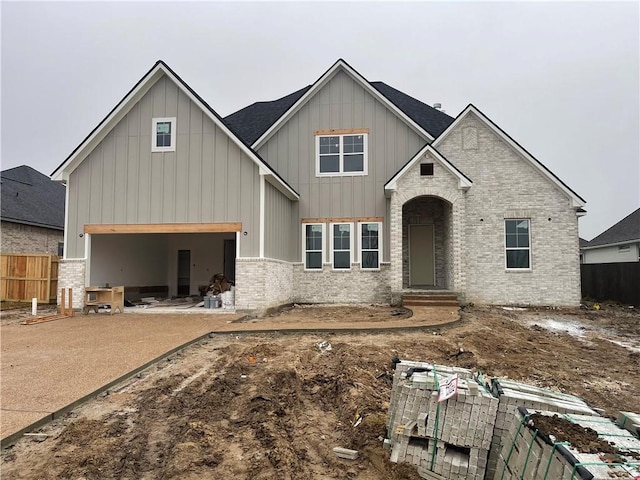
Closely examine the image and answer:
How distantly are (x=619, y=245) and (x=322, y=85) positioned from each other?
1918 centimetres

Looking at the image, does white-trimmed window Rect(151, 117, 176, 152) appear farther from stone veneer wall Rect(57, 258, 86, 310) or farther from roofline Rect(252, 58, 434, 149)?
stone veneer wall Rect(57, 258, 86, 310)

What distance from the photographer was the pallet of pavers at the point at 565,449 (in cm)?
230

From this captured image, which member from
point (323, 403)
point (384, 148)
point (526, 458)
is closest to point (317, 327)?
point (323, 403)

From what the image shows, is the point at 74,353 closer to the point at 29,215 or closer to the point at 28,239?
the point at 28,239

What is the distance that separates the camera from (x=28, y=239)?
20141mm

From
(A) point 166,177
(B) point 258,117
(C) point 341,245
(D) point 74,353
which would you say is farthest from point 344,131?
(D) point 74,353

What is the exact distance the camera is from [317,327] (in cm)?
903

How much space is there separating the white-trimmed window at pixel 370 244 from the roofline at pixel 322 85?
151 inches

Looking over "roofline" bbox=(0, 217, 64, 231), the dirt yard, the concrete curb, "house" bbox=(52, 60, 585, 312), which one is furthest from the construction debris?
"roofline" bbox=(0, 217, 64, 231)

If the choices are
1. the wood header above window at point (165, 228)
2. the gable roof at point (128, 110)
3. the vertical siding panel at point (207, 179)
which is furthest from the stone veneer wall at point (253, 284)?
the gable roof at point (128, 110)

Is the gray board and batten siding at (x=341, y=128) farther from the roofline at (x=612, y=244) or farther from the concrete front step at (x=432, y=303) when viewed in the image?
the roofline at (x=612, y=244)

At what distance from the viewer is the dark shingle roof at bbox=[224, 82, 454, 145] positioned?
646 inches

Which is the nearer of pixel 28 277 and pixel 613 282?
pixel 28 277

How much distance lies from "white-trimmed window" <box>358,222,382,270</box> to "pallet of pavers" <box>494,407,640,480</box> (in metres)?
11.2
